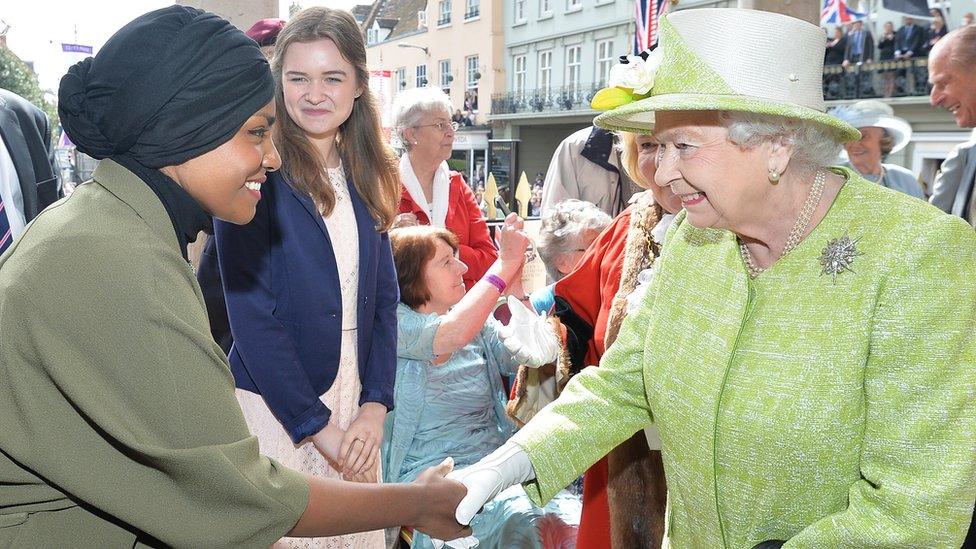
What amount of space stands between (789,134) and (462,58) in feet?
112

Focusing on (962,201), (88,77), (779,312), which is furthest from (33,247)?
(962,201)

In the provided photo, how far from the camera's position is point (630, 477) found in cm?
260

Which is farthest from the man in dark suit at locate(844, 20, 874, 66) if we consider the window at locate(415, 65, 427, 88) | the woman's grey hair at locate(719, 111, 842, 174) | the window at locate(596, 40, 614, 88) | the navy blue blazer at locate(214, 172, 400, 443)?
the window at locate(415, 65, 427, 88)

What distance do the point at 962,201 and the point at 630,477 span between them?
9.65 feet

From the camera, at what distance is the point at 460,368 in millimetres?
3488

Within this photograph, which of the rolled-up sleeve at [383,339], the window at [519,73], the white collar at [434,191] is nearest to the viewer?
the rolled-up sleeve at [383,339]

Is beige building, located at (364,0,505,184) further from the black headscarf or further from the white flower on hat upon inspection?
the black headscarf

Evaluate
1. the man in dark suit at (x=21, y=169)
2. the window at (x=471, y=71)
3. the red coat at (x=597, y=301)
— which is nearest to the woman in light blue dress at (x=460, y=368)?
the red coat at (x=597, y=301)

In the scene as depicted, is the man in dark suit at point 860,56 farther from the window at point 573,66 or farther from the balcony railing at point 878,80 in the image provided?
the window at point 573,66

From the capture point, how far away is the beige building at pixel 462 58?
108ft

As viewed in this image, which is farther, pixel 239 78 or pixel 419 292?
pixel 419 292

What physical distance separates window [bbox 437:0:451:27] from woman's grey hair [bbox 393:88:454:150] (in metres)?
32.0

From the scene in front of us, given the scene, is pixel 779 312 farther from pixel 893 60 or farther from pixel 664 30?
pixel 893 60

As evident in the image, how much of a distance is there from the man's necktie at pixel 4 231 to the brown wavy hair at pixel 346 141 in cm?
114
